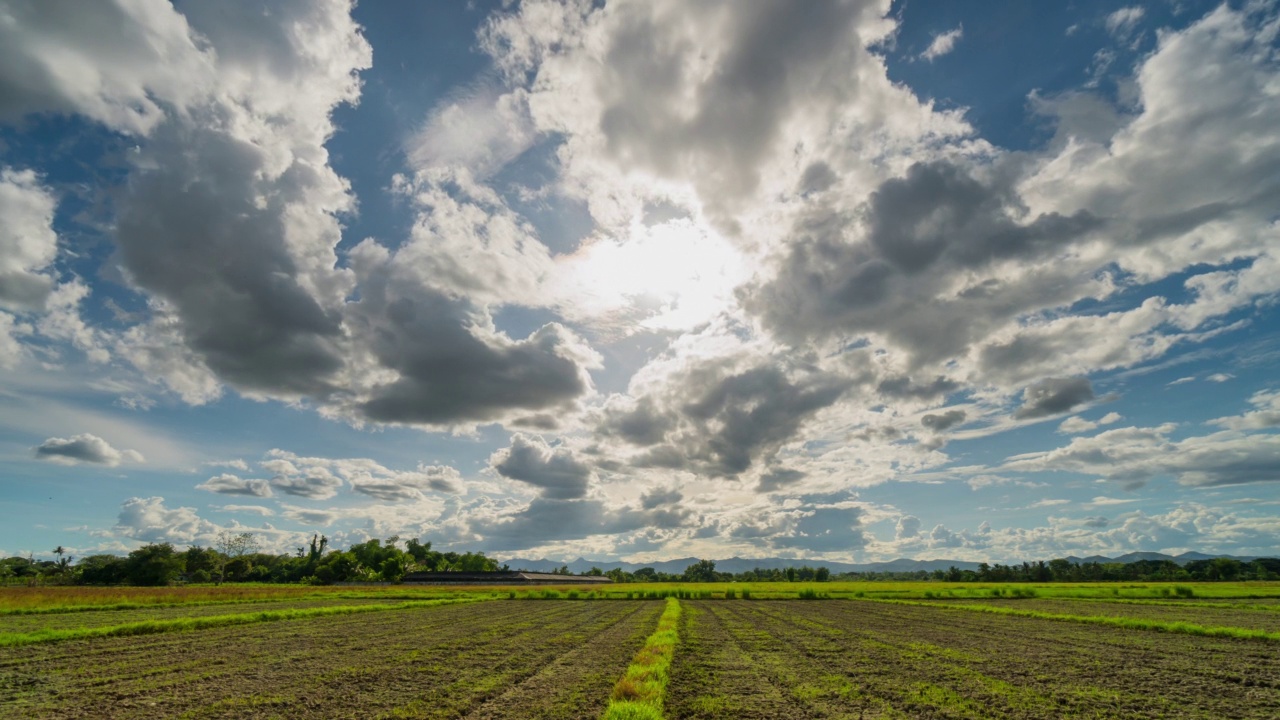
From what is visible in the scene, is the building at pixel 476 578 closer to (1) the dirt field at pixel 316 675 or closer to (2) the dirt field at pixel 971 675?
(1) the dirt field at pixel 316 675

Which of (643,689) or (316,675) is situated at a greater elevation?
(643,689)

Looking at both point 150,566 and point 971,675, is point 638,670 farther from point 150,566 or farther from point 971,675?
point 150,566

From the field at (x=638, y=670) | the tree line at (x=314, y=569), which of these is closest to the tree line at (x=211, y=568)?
the tree line at (x=314, y=569)

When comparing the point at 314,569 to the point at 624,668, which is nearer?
the point at 624,668

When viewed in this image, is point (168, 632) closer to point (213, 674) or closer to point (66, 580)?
point (213, 674)

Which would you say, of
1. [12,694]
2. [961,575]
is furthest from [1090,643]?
[961,575]

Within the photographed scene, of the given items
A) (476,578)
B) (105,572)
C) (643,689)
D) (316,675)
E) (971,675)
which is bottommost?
(476,578)

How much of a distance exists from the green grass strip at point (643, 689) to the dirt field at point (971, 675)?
0.55m

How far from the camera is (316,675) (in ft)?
58.2

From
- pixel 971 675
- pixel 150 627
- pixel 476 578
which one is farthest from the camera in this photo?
pixel 476 578

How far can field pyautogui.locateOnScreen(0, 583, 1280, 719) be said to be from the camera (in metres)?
13.7

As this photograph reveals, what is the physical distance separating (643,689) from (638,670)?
274cm

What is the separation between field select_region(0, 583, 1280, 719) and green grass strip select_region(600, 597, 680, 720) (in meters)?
0.09

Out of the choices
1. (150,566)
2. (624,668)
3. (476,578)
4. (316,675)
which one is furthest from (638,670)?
(476,578)
